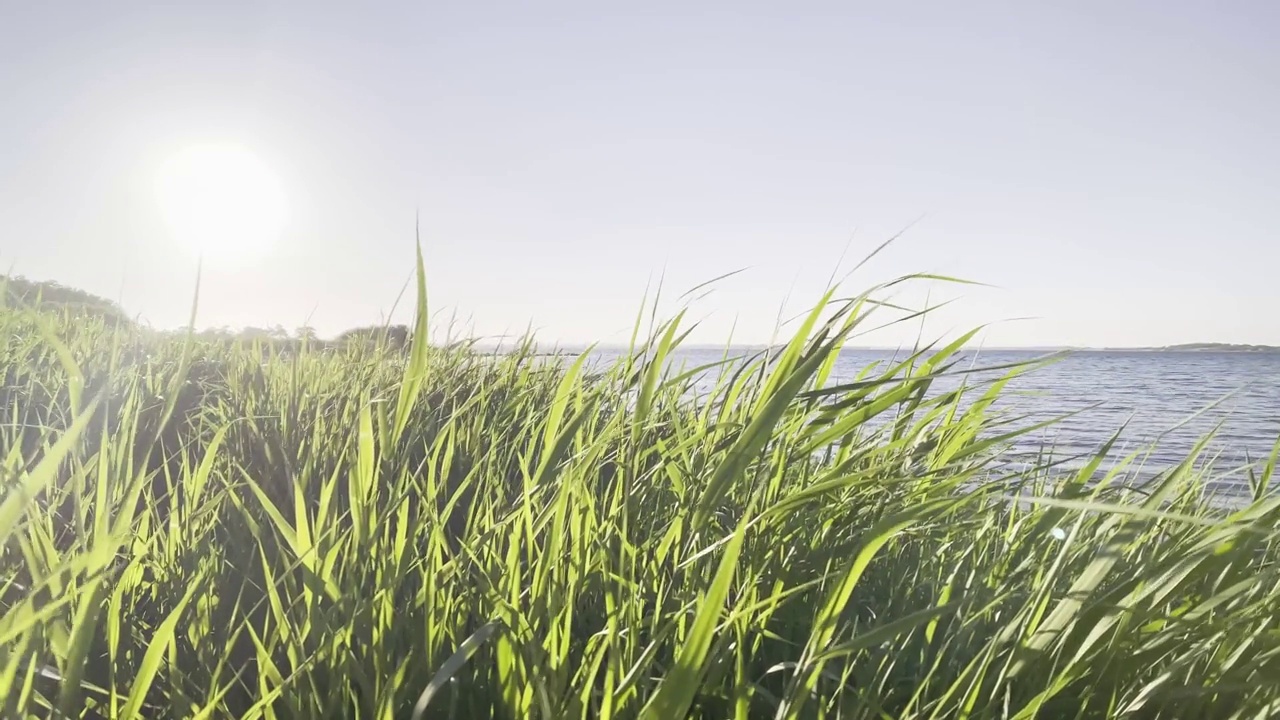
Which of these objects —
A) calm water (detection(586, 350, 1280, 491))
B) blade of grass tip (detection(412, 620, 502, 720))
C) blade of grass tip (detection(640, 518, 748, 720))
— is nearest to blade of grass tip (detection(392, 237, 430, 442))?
blade of grass tip (detection(412, 620, 502, 720))

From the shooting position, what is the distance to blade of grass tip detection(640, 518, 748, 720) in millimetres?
579

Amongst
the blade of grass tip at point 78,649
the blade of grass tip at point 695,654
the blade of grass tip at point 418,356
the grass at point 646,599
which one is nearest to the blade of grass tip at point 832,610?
the grass at point 646,599

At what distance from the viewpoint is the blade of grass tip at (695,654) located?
1.90 feet

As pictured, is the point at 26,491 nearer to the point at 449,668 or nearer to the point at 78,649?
the point at 78,649

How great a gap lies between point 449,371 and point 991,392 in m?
1.89

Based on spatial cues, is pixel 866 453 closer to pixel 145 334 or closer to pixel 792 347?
pixel 792 347

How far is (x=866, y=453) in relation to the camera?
1.22m

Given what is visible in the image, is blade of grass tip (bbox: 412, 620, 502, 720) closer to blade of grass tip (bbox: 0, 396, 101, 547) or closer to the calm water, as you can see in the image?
blade of grass tip (bbox: 0, 396, 101, 547)

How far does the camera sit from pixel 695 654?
0.58m

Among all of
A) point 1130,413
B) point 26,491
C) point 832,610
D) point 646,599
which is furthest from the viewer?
point 1130,413

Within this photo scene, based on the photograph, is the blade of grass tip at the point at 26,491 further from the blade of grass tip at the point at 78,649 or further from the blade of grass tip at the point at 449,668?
the blade of grass tip at the point at 449,668

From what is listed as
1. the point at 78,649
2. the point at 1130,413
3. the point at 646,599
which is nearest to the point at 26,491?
the point at 78,649

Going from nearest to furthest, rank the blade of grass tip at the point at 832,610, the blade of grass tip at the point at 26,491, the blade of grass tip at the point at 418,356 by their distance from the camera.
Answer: the blade of grass tip at the point at 26,491 < the blade of grass tip at the point at 832,610 < the blade of grass tip at the point at 418,356

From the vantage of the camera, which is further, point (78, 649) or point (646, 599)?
point (646, 599)
